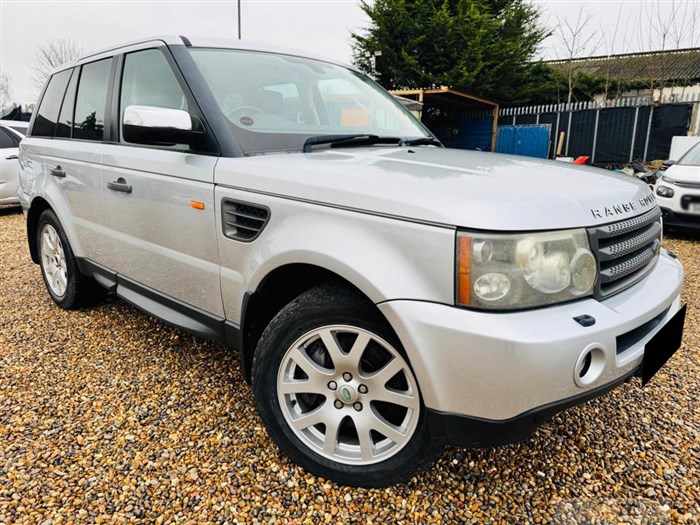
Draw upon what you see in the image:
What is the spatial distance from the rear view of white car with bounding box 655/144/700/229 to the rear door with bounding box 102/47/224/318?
6.22 meters

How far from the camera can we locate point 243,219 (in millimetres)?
2086

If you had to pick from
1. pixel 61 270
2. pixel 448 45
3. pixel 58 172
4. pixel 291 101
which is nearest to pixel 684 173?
pixel 291 101

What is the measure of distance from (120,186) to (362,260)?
1756mm

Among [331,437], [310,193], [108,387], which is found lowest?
[108,387]

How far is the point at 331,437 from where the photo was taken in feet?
6.27

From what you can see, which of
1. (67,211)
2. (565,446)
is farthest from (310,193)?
(67,211)

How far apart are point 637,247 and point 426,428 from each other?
41.1 inches

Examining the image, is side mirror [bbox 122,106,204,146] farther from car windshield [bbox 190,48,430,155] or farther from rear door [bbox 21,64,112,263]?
rear door [bbox 21,64,112,263]

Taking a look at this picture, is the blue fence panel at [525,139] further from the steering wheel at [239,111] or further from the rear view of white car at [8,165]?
the steering wheel at [239,111]

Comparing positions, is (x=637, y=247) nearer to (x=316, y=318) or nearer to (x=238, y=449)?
(x=316, y=318)

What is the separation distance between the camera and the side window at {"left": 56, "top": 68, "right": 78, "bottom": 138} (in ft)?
11.4

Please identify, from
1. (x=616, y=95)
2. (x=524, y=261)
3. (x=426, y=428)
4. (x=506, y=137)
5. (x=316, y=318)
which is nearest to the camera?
(x=524, y=261)

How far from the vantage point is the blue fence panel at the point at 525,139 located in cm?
1584

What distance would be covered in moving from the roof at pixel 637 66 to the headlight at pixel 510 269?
77.1 ft
